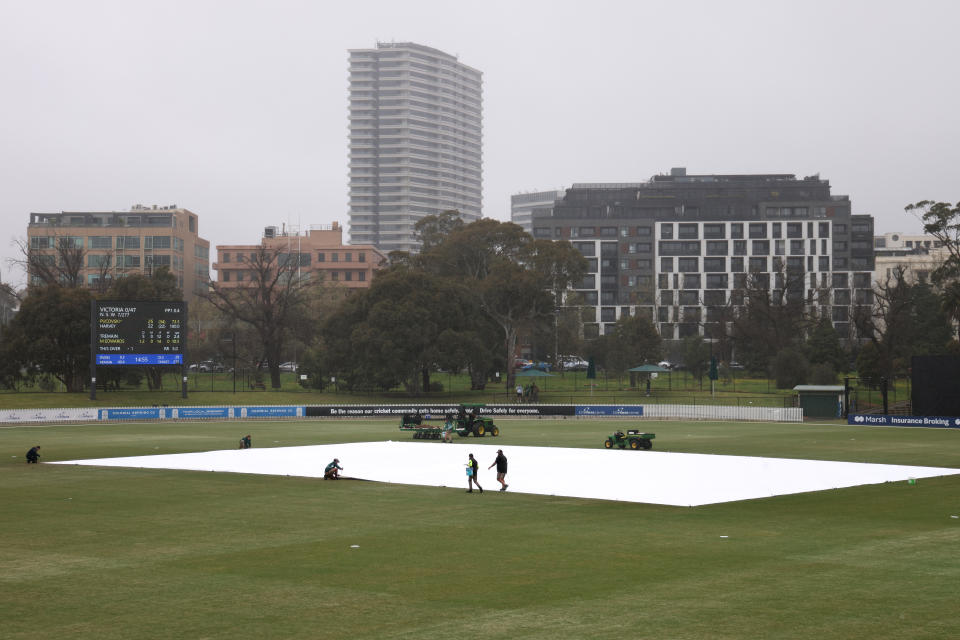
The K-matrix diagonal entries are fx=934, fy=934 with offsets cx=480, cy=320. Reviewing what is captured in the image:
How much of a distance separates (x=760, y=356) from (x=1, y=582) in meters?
123

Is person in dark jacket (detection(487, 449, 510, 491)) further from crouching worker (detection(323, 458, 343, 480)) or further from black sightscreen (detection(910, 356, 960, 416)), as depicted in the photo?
black sightscreen (detection(910, 356, 960, 416))

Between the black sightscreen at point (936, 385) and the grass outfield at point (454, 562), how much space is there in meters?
38.2

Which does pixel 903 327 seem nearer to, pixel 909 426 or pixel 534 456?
pixel 909 426

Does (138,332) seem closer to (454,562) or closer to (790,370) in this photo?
(454,562)

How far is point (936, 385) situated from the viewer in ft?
231

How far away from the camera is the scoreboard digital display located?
274ft

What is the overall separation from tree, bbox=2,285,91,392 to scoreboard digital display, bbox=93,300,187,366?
43.8 feet

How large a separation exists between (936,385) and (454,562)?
61.3 m

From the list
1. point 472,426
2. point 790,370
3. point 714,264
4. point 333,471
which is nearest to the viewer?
point 333,471

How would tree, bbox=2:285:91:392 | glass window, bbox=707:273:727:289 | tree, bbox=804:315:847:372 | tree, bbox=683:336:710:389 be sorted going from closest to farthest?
tree, bbox=2:285:91:392 → tree, bbox=804:315:847:372 → tree, bbox=683:336:710:389 → glass window, bbox=707:273:727:289

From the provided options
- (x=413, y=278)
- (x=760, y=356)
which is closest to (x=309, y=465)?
(x=413, y=278)

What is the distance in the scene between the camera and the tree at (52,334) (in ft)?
307

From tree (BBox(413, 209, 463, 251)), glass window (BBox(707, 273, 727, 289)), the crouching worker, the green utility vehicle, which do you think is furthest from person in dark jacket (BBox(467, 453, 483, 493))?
glass window (BBox(707, 273, 727, 289))

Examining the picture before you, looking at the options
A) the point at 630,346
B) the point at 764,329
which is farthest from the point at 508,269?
the point at 764,329
